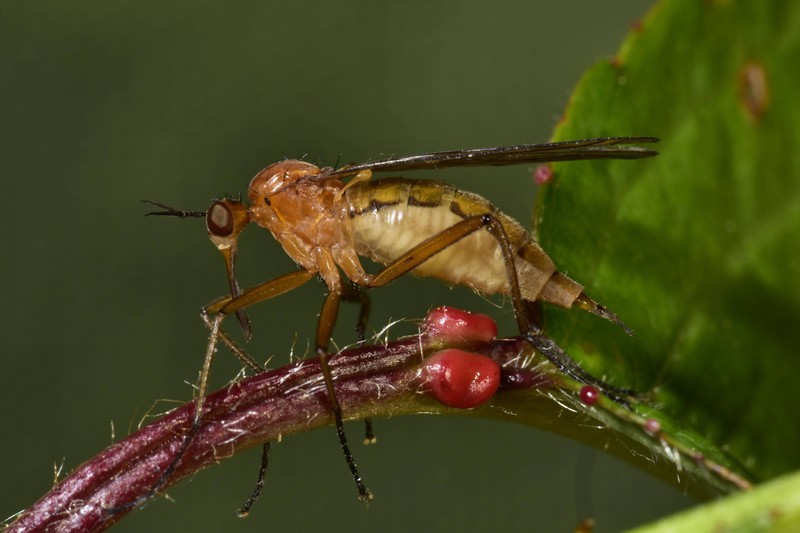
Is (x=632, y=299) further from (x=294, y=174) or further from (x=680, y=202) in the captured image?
(x=294, y=174)

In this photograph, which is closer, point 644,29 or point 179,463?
point 179,463

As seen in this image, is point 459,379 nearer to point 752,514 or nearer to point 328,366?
point 328,366

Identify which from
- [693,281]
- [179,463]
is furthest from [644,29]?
[179,463]

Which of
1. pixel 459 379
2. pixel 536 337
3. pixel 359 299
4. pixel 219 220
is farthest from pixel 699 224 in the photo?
pixel 219 220

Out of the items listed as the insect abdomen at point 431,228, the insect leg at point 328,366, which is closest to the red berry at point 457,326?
the insect leg at point 328,366

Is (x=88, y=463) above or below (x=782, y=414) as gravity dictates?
above

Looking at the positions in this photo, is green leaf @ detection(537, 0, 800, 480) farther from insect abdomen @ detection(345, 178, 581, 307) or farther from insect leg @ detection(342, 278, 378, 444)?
insect leg @ detection(342, 278, 378, 444)
